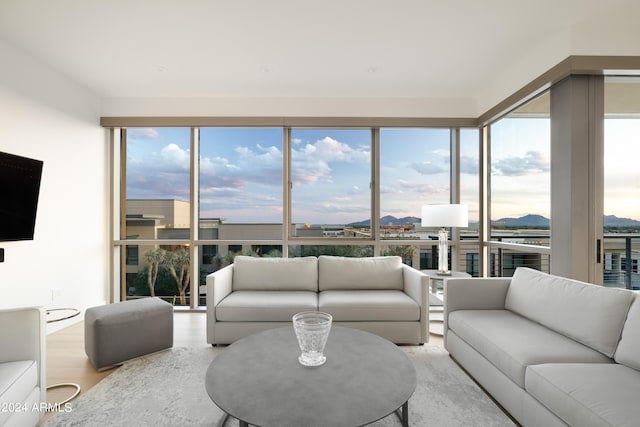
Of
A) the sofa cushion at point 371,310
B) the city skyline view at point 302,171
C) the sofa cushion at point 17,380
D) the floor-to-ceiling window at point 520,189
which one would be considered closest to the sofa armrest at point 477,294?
the sofa cushion at point 371,310

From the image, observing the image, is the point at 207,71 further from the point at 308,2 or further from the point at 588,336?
the point at 588,336

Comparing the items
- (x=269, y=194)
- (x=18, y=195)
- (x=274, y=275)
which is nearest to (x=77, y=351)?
(x=18, y=195)

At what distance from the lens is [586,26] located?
251 cm

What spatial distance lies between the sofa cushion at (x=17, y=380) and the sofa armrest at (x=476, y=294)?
8.93 ft

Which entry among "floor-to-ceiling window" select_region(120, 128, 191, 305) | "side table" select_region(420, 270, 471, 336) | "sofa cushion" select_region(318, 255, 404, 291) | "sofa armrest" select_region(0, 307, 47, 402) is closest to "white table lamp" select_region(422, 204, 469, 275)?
"side table" select_region(420, 270, 471, 336)

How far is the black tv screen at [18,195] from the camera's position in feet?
8.19

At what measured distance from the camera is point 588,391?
133cm

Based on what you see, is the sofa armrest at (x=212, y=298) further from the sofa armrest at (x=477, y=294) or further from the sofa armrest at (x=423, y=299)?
the sofa armrest at (x=477, y=294)

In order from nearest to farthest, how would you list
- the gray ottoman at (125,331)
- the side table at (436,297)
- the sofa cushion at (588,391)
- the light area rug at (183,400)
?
the sofa cushion at (588,391), the light area rug at (183,400), the gray ottoman at (125,331), the side table at (436,297)

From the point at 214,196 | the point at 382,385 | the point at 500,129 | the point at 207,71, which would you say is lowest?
the point at 382,385

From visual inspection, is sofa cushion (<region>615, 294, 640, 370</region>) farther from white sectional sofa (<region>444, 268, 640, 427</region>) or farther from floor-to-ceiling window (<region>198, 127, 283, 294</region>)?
floor-to-ceiling window (<region>198, 127, 283, 294</region>)

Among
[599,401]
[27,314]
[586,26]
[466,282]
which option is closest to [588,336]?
[599,401]

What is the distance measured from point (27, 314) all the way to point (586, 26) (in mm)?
4289

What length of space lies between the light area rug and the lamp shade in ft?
4.17
